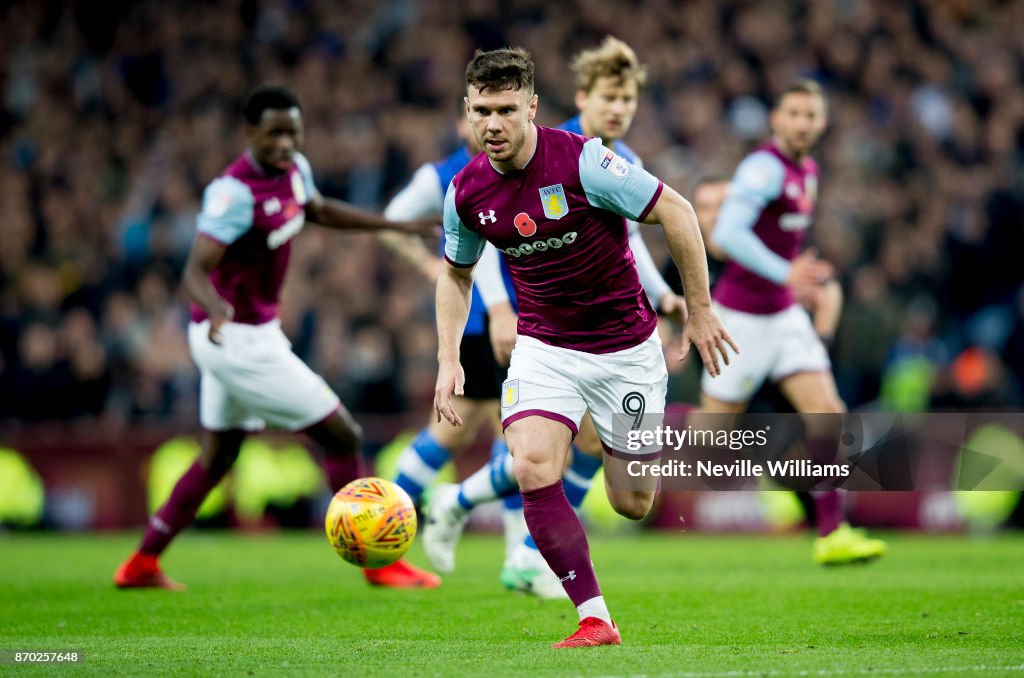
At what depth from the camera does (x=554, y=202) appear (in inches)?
229

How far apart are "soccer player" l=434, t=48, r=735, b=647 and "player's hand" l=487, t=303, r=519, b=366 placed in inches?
42.5

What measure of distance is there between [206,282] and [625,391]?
9.25ft

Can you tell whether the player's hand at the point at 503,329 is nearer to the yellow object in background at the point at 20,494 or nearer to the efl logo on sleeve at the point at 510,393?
the efl logo on sleeve at the point at 510,393

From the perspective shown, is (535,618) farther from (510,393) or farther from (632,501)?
(510,393)

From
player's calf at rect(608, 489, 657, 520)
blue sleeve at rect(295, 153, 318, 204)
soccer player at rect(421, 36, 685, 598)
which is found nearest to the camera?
player's calf at rect(608, 489, 657, 520)

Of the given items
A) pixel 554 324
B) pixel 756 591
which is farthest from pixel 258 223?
pixel 756 591

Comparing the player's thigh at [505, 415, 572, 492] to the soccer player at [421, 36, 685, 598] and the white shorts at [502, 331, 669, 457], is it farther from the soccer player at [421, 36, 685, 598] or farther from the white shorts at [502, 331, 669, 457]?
the soccer player at [421, 36, 685, 598]

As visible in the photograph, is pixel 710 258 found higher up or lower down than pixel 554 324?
higher up

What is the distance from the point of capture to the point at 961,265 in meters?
15.3

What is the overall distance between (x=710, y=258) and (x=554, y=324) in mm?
5028

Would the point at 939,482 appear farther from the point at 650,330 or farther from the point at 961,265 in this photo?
the point at 650,330

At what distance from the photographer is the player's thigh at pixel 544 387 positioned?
5.91m

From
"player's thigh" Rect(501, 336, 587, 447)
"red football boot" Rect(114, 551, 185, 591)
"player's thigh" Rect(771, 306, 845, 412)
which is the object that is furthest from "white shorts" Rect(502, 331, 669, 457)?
"red football boot" Rect(114, 551, 185, 591)

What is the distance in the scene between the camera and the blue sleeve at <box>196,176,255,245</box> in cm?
798
